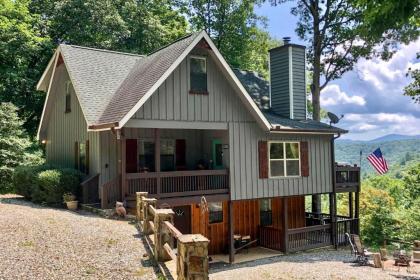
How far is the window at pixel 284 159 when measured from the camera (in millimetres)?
18891

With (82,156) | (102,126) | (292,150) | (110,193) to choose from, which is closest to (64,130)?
(82,156)

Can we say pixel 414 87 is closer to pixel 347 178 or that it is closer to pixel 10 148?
pixel 347 178

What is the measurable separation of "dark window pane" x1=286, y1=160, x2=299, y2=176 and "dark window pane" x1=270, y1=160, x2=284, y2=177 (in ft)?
1.13

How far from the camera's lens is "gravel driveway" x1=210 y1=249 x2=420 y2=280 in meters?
14.5

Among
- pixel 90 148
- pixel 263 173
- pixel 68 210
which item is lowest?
pixel 68 210

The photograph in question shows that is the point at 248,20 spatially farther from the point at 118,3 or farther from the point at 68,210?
the point at 68,210

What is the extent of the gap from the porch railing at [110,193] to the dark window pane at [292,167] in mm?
7976

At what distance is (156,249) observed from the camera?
8.95m

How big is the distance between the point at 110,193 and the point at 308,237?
9.95 meters

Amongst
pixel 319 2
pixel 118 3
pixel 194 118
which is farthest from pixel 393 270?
pixel 118 3

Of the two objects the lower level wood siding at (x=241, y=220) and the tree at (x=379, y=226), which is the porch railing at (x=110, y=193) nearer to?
the lower level wood siding at (x=241, y=220)

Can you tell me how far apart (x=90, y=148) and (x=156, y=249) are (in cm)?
984

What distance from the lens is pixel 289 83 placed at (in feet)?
70.4

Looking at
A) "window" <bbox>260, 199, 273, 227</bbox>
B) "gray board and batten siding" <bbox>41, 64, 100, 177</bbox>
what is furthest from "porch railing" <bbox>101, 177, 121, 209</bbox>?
"window" <bbox>260, 199, 273, 227</bbox>
